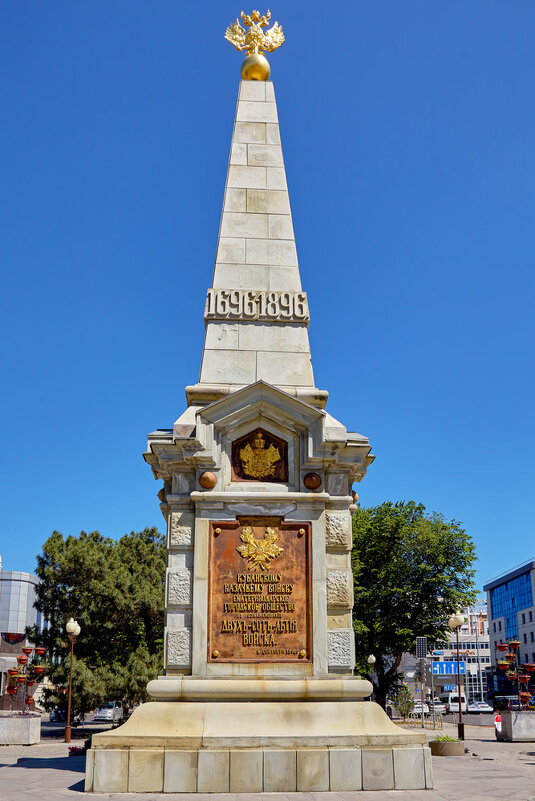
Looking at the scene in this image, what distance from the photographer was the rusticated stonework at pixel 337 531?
1141 cm

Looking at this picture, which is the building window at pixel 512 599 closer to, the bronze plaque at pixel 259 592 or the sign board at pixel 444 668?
the sign board at pixel 444 668

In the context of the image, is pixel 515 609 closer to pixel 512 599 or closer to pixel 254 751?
pixel 512 599

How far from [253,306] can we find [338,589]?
16.1 ft

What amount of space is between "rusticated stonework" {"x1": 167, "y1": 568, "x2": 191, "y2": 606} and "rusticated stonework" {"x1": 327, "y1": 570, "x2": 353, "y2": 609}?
6.64 ft

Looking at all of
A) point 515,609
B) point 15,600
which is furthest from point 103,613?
point 515,609

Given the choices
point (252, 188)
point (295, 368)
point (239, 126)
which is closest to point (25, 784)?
point (295, 368)

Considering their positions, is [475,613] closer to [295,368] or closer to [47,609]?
[47,609]

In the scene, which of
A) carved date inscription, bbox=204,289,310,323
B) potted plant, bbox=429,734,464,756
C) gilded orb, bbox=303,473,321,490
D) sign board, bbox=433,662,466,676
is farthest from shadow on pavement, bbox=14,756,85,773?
sign board, bbox=433,662,466,676

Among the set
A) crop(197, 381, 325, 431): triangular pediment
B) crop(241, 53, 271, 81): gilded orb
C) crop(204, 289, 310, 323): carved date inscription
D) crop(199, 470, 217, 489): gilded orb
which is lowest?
crop(199, 470, 217, 489): gilded orb

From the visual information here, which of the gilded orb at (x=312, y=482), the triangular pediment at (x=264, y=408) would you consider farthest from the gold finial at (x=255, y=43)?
the gilded orb at (x=312, y=482)

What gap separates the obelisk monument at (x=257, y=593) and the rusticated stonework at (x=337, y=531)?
21mm

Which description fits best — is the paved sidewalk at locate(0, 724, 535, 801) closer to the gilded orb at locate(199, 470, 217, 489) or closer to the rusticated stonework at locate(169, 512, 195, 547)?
the rusticated stonework at locate(169, 512, 195, 547)

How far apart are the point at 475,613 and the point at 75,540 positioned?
107455mm

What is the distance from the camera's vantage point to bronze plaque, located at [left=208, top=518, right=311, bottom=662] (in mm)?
10836
